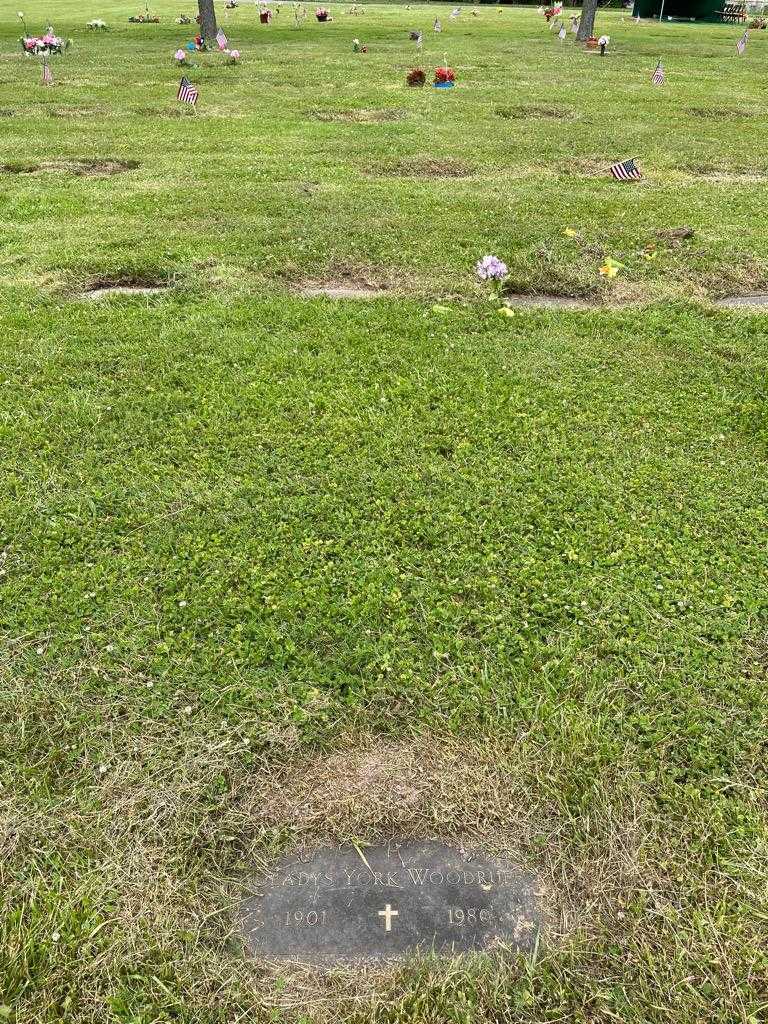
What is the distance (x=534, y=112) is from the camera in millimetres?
12344

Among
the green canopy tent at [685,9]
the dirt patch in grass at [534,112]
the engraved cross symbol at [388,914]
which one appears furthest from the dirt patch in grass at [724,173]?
the green canopy tent at [685,9]

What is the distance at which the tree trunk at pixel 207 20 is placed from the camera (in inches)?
756

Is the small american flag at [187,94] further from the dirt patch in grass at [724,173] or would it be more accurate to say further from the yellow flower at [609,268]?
the yellow flower at [609,268]

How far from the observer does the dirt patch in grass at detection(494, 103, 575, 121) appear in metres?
11.9

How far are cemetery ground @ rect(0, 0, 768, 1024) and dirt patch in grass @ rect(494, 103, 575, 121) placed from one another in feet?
20.4

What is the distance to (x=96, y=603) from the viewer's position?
2.96 meters

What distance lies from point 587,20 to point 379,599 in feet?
84.1

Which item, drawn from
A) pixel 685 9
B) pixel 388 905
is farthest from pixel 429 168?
pixel 685 9

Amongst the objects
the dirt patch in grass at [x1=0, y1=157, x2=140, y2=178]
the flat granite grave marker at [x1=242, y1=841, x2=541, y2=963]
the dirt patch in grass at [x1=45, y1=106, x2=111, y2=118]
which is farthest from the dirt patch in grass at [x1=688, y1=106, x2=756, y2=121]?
the flat granite grave marker at [x1=242, y1=841, x2=541, y2=963]

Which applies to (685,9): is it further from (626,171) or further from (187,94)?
(626,171)

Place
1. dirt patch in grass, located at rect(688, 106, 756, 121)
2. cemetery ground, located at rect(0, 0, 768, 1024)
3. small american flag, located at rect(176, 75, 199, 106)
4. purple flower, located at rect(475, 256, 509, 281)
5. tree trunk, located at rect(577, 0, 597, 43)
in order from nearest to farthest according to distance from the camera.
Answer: cemetery ground, located at rect(0, 0, 768, 1024), purple flower, located at rect(475, 256, 509, 281), small american flag, located at rect(176, 75, 199, 106), dirt patch in grass, located at rect(688, 106, 756, 121), tree trunk, located at rect(577, 0, 597, 43)

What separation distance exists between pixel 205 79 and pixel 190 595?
1579cm

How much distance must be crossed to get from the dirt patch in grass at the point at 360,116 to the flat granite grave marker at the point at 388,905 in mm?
11892

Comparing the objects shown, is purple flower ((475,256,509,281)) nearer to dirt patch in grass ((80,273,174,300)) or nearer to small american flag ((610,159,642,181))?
dirt patch in grass ((80,273,174,300))
